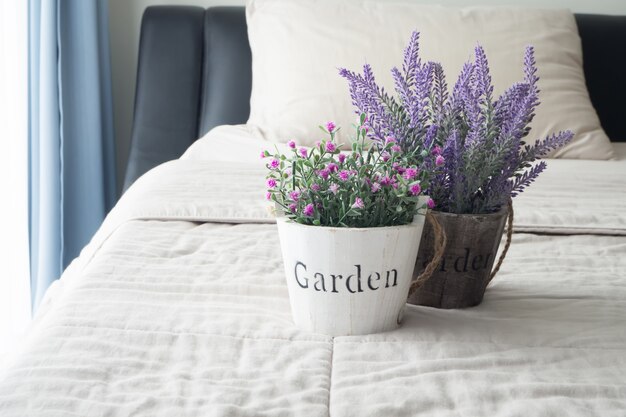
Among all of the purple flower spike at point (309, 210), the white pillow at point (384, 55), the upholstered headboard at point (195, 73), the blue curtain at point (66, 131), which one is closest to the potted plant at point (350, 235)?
the purple flower spike at point (309, 210)

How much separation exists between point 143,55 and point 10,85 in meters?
0.55

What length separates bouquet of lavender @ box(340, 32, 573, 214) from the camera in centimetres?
98

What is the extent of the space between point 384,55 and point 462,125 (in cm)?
118

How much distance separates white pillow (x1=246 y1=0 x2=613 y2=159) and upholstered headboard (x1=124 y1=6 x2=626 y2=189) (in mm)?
253

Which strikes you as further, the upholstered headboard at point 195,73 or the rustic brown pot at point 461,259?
the upholstered headboard at point 195,73

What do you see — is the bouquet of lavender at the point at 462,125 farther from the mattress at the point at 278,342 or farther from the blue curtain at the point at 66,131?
the blue curtain at the point at 66,131

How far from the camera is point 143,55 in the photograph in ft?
8.50

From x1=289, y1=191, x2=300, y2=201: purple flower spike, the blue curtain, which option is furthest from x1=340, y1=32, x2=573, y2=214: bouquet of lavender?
the blue curtain

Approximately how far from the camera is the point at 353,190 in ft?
2.99

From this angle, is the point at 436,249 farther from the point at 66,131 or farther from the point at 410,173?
the point at 66,131

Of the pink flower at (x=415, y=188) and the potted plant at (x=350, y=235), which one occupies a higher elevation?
the pink flower at (x=415, y=188)

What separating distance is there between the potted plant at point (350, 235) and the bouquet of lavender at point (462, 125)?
6 centimetres

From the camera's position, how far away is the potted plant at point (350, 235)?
0.90m

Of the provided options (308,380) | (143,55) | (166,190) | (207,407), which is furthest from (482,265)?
(143,55)
